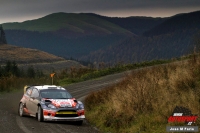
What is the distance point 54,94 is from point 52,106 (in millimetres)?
1421

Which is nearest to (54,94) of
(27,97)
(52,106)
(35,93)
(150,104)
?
(35,93)

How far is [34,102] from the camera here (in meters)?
19.9

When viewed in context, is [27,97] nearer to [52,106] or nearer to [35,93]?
[35,93]

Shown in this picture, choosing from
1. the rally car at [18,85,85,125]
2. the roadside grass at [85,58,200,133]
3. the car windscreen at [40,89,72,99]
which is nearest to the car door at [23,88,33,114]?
the rally car at [18,85,85,125]

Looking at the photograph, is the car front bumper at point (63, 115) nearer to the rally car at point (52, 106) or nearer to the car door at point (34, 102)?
the rally car at point (52, 106)

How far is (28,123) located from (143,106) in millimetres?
4717

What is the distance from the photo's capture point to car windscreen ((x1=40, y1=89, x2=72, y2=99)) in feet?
64.2

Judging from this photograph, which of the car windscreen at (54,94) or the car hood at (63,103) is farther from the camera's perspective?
the car windscreen at (54,94)

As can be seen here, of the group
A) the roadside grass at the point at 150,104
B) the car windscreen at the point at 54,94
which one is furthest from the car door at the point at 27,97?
the roadside grass at the point at 150,104

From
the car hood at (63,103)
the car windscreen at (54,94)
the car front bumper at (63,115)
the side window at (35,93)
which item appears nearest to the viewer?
the car front bumper at (63,115)

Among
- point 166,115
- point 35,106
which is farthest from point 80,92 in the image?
point 166,115

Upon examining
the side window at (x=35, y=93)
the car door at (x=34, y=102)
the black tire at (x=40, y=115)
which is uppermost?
the side window at (x=35, y=93)

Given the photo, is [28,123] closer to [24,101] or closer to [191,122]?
[24,101]

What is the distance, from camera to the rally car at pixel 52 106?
18203mm
